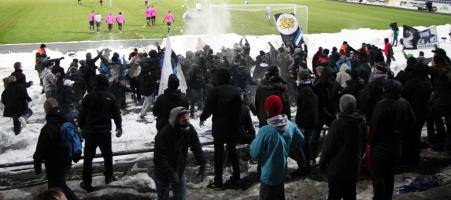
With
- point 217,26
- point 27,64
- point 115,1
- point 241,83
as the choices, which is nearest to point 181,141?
point 241,83

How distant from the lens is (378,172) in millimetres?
6656

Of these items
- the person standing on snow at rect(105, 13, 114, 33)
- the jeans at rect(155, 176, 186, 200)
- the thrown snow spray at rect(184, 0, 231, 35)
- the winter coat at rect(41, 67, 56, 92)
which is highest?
the person standing on snow at rect(105, 13, 114, 33)

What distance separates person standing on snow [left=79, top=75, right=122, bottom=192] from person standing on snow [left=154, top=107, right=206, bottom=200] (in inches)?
78.4

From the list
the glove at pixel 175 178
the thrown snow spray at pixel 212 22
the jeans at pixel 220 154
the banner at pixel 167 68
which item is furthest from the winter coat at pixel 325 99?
the thrown snow spray at pixel 212 22

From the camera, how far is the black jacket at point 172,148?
6.20 m

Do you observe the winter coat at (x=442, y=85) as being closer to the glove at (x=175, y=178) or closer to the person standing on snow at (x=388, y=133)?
the person standing on snow at (x=388, y=133)

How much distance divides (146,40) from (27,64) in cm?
712

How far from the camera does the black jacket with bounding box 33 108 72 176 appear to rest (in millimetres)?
6750

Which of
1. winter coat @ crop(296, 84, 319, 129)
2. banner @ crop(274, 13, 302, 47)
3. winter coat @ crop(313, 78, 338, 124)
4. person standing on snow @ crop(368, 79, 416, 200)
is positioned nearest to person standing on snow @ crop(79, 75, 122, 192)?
winter coat @ crop(296, 84, 319, 129)

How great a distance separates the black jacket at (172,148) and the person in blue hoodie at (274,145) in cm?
91

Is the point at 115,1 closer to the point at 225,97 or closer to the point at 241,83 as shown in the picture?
the point at 241,83

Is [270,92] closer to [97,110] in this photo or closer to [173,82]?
[173,82]

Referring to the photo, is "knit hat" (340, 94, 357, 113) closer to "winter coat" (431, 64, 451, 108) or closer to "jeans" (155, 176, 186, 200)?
"jeans" (155, 176, 186, 200)

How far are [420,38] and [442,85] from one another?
7705mm
